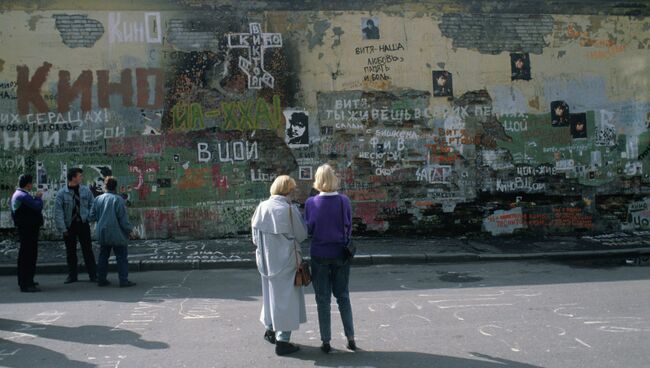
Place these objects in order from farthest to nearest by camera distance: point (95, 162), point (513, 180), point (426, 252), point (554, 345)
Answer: point (513, 180)
point (95, 162)
point (426, 252)
point (554, 345)

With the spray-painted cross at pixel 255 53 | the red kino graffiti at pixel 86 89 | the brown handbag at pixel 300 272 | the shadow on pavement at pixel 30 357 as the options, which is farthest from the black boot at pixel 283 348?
the red kino graffiti at pixel 86 89

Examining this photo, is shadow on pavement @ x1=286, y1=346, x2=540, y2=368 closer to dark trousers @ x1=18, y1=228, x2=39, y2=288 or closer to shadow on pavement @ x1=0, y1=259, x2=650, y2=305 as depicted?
shadow on pavement @ x1=0, y1=259, x2=650, y2=305

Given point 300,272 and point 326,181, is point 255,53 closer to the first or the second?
point 326,181

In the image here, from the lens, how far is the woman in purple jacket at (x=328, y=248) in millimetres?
5430

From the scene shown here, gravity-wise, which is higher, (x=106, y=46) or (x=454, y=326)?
(x=106, y=46)

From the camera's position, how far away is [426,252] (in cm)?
1130

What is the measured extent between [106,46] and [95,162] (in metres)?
2.47

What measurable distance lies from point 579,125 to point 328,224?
10271mm

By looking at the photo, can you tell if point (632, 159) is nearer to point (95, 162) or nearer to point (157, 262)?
point (157, 262)

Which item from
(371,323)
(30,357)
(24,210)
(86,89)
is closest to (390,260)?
(371,323)

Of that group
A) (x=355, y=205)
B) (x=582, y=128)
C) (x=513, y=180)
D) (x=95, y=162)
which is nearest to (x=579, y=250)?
(x=513, y=180)

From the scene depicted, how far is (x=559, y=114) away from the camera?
1371 cm

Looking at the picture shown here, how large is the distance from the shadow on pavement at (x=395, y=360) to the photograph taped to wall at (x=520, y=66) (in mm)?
9685

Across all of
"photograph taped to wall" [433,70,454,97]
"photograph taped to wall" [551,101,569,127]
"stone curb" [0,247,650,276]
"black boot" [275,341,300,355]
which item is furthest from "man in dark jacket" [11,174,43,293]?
"photograph taped to wall" [551,101,569,127]
